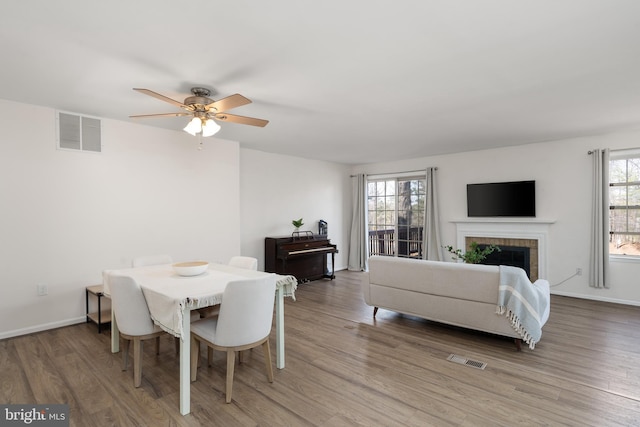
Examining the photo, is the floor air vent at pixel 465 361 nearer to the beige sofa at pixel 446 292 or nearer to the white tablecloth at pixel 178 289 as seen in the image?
the beige sofa at pixel 446 292

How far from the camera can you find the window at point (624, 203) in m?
4.72

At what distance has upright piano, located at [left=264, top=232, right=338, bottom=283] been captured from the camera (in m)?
5.75

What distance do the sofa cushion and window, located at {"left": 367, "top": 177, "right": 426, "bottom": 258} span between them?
3.10 meters

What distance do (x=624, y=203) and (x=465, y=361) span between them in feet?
13.0

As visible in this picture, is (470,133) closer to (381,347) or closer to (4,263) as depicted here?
(381,347)

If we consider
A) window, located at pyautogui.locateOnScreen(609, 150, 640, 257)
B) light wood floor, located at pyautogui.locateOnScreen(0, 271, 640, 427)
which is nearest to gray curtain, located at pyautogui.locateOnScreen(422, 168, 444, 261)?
window, located at pyautogui.locateOnScreen(609, 150, 640, 257)

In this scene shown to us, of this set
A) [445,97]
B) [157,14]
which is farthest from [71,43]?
[445,97]

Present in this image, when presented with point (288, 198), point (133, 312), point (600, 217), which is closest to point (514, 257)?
point (600, 217)

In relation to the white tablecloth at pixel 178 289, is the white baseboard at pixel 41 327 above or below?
below

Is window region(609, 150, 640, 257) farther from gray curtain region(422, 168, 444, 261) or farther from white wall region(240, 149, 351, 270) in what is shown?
white wall region(240, 149, 351, 270)

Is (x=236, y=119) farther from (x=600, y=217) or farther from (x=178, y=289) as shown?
(x=600, y=217)

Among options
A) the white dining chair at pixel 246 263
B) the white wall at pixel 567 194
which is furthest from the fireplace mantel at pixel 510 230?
the white dining chair at pixel 246 263

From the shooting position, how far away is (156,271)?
3.12 meters

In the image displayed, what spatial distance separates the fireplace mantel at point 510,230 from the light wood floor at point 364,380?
1710 millimetres
